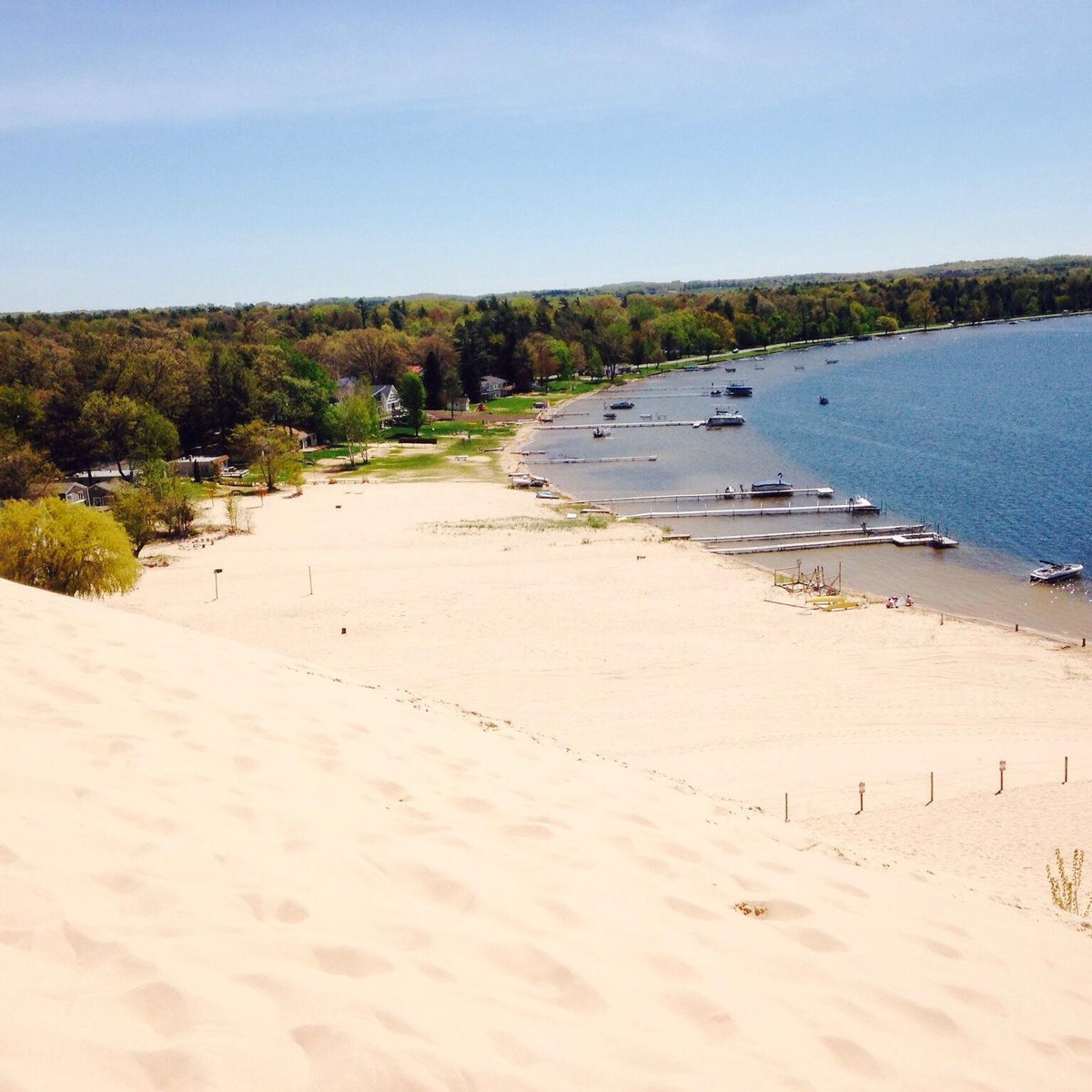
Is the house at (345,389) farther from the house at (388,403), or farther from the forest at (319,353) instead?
the house at (388,403)

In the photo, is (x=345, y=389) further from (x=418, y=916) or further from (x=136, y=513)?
(x=418, y=916)

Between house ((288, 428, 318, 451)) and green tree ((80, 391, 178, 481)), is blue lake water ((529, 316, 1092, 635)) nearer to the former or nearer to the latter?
house ((288, 428, 318, 451))

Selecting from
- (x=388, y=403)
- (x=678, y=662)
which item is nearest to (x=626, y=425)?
(x=388, y=403)

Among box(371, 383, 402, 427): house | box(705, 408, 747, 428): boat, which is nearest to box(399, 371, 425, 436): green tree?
box(371, 383, 402, 427): house

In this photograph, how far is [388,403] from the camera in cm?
8712

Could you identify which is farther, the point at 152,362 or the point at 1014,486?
the point at 152,362

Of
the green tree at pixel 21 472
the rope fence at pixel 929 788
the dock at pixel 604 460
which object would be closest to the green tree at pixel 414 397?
the dock at pixel 604 460

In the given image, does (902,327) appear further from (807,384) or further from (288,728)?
(288,728)

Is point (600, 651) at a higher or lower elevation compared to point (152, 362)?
lower

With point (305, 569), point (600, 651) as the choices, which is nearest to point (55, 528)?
point (305, 569)

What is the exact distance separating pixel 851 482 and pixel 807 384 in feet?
194

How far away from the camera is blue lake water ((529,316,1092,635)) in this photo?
3850cm

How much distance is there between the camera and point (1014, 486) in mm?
54719

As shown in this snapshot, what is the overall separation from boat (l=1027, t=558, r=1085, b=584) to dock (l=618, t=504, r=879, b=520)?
12869 mm
